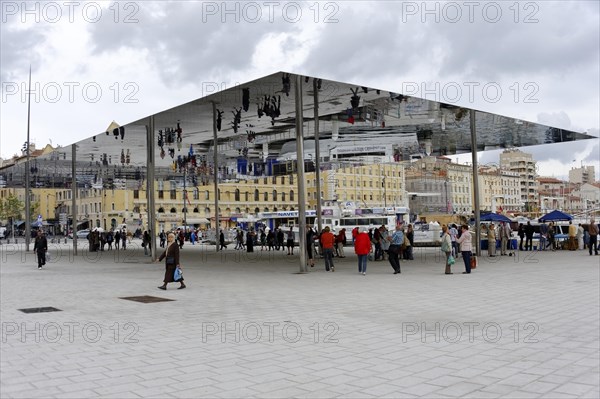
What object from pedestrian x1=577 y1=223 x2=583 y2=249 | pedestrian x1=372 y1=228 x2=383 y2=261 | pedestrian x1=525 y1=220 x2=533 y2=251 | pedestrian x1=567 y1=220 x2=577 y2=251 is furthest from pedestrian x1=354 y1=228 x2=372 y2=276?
pedestrian x1=577 y1=223 x2=583 y2=249

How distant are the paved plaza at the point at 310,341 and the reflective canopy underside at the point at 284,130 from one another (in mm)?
8415

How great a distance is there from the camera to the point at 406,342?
8.06 meters

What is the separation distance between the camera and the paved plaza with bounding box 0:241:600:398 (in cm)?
596

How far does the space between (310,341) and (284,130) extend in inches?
901

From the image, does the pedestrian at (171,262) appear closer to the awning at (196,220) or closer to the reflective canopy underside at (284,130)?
the reflective canopy underside at (284,130)

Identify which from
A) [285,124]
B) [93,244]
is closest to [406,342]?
[285,124]

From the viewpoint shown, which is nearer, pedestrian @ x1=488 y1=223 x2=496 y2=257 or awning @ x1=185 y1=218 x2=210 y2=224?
pedestrian @ x1=488 y1=223 x2=496 y2=257

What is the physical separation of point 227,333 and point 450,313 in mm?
4232

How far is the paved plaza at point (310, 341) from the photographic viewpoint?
5957mm

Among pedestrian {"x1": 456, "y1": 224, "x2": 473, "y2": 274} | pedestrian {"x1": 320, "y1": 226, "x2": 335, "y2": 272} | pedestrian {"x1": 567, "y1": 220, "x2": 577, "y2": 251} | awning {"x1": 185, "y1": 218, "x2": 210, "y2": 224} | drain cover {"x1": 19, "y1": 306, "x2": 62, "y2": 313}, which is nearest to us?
drain cover {"x1": 19, "y1": 306, "x2": 62, "y2": 313}

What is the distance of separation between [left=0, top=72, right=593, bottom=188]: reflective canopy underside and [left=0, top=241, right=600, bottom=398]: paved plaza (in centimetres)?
842

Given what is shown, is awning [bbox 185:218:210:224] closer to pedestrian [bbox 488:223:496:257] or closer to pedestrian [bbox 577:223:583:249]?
pedestrian [bbox 577:223:583:249]

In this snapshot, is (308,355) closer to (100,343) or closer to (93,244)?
(100,343)

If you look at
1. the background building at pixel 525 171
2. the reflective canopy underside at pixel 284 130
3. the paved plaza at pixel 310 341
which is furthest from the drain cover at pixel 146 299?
the background building at pixel 525 171
